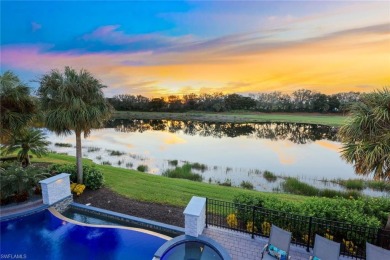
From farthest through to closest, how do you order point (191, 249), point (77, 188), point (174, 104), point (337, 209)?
point (174, 104)
point (77, 188)
point (337, 209)
point (191, 249)

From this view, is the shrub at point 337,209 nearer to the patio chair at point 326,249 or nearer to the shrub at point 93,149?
the patio chair at point 326,249

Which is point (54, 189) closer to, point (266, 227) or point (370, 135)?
point (266, 227)

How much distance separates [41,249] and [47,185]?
8.39 feet

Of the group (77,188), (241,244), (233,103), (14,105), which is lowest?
(241,244)

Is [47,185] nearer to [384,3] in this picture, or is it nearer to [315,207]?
A: [315,207]

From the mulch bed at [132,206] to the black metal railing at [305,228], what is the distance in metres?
1.44

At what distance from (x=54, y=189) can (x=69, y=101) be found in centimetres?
358

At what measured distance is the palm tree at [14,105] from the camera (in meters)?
11.1

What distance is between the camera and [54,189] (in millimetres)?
8469

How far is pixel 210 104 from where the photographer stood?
268 ft

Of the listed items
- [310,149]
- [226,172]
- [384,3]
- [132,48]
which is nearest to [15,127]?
[132,48]

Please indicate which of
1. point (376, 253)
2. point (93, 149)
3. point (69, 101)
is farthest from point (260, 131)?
point (376, 253)

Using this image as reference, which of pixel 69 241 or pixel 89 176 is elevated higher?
pixel 89 176

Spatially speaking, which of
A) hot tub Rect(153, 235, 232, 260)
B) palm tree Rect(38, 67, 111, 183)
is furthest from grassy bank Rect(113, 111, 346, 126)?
hot tub Rect(153, 235, 232, 260)
